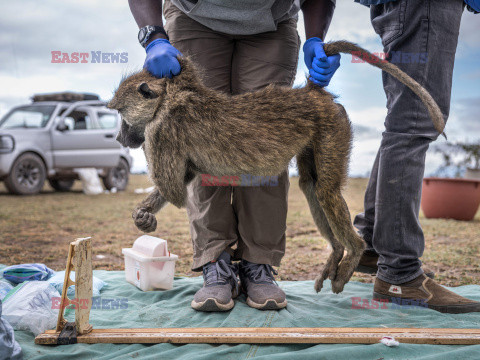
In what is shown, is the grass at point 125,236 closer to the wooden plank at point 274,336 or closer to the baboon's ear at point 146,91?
the wooden plank at point 274,336

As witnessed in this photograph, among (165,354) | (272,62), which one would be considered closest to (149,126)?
(272,62)

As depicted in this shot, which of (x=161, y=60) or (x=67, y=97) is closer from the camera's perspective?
(x=161, y=60)

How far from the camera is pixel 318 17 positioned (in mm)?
2518

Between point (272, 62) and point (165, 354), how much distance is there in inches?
67.1

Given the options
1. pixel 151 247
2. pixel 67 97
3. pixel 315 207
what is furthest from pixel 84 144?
pixel 315 207

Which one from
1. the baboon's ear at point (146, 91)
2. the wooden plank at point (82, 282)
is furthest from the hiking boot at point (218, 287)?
the baboon's ear at point (146, 91)

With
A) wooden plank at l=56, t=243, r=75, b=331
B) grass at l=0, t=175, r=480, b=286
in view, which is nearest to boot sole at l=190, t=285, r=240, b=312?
wooden plank at l=56, t=243, r=75, b=331

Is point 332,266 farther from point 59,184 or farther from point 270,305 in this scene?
point 59,184

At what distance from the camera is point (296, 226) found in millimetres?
6121

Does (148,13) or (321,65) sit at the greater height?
(148,13)

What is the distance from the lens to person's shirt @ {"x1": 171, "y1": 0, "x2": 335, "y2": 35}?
2.32 m

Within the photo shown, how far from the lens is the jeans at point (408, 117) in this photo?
2.42 m

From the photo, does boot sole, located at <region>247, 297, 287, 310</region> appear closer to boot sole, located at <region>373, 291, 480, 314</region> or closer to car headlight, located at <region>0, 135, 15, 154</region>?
boot sole, located at <region>373, 291, 480, 314</region>

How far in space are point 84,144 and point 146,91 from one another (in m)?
8.17
